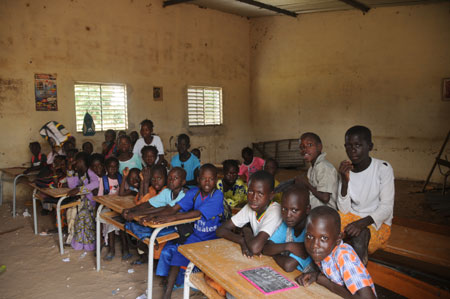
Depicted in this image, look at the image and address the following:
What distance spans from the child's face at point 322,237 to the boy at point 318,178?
3.39ft

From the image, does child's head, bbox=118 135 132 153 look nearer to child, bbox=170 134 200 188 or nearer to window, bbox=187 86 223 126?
child, bbox=170 134 200 188

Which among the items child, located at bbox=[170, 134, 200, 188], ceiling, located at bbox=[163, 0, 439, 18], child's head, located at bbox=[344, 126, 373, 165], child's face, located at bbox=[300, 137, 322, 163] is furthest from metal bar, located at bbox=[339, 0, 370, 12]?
child's head, located at bbox=[344, 126, 373, 165]

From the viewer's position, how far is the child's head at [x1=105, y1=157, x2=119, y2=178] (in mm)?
4145

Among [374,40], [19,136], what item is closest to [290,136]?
[374,40]

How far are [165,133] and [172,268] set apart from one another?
6.08 meters

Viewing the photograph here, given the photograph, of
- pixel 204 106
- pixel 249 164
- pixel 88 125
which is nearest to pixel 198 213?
pixel 249 164

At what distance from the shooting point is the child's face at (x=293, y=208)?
2.08m

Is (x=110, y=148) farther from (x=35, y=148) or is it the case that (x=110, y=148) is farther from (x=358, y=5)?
(x=358, y=5)

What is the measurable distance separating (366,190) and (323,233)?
972 mm

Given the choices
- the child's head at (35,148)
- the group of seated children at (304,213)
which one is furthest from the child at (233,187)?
the child's head at (35,148)

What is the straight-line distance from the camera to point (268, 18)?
33.2 feet

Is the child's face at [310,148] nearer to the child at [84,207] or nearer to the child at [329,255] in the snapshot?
the child at [329,255]

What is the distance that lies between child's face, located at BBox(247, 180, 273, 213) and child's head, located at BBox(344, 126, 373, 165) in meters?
0.68

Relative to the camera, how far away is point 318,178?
275cm
